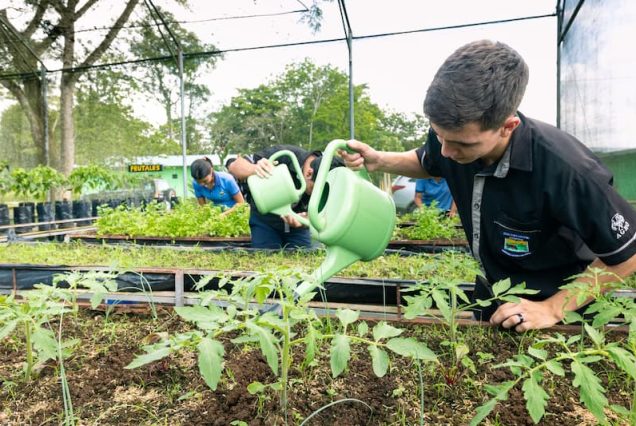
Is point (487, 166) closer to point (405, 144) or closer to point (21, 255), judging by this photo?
point (21, 255)

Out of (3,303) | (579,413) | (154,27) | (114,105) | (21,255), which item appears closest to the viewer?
(579,413)

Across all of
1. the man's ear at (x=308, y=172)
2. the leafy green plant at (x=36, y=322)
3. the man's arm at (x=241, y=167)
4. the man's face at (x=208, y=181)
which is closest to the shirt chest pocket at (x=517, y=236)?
the leafy green plant at (x=36, y=322)

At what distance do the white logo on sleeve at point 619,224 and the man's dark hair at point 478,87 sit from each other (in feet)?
1.29

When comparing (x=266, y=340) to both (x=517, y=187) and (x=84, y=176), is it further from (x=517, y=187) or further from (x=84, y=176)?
(x=84, y=176)

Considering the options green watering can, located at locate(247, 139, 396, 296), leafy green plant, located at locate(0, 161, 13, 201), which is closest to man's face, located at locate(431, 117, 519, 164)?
green watering can, located at locate(247, 139, 396, 296)

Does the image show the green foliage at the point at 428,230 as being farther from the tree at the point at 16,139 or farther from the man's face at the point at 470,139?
the tree at the point at 16,139

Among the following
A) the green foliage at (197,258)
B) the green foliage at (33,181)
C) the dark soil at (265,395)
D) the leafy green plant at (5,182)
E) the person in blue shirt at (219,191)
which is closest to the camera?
the dark soil at (265,395)

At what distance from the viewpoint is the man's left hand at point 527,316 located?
1.19 metres

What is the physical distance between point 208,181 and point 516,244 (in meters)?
3.75

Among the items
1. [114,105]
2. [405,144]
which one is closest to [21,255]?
[114,105]

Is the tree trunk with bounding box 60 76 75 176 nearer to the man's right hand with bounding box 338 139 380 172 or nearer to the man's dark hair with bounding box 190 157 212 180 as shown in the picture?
the man's dark hair with bounding box 190 157 212 180

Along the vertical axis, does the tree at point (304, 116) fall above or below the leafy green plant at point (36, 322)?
above

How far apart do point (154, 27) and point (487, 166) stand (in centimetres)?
937

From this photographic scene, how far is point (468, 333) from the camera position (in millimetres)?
1211
